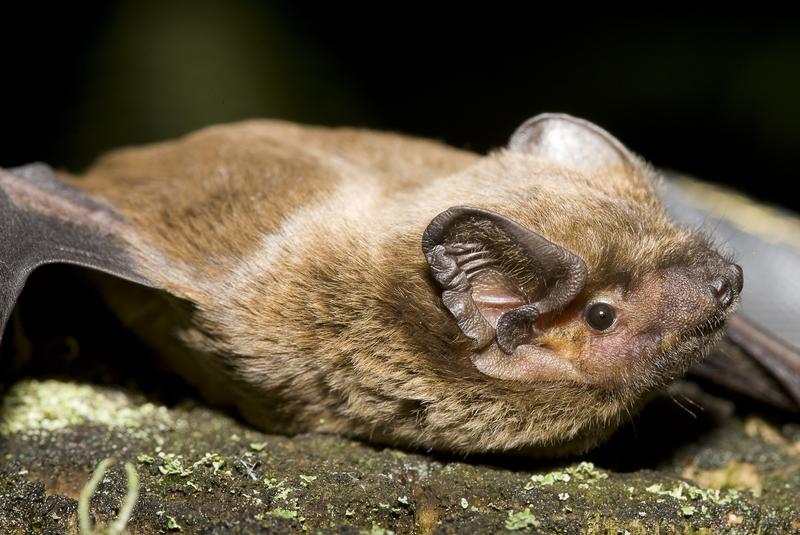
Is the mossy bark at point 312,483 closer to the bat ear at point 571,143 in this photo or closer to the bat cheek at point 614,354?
the bat cheek at point 614,354

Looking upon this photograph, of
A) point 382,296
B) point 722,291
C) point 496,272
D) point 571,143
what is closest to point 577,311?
point 496,272

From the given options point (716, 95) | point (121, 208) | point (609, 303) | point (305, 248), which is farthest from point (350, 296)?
point (716, 95)

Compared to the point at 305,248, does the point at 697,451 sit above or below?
below

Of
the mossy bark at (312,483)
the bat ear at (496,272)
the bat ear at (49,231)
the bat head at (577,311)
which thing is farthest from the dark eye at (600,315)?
the bat ear at (49,231)

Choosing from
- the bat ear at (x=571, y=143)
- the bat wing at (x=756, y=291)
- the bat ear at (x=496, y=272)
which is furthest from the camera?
the bat wing at (x=756, y=291)

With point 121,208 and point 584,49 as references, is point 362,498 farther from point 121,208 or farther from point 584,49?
point 584,49

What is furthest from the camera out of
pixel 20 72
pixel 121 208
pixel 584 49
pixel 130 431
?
pixel 584 49
